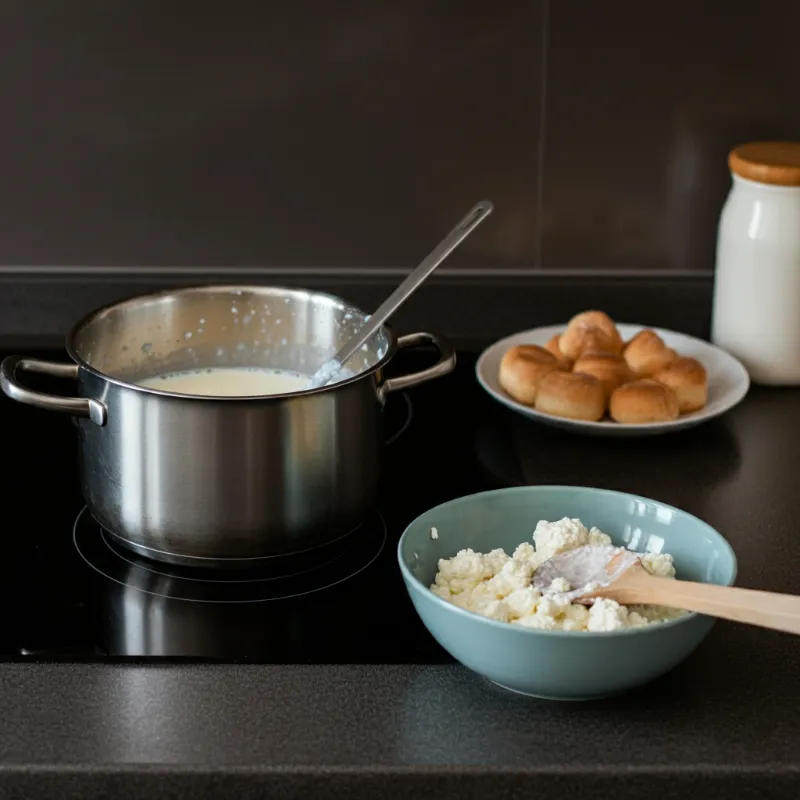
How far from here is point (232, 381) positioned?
1.13 metres

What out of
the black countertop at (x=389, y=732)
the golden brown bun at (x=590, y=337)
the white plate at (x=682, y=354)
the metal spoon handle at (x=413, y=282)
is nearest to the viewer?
the black countertop at (x=389, y=732)

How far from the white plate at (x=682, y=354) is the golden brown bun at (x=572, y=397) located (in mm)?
14

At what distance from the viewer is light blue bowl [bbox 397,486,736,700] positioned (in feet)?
2.38

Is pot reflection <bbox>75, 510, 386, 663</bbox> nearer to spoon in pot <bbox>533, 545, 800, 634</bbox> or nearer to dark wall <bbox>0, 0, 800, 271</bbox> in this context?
spoon in pot <bbox>533, 545, 800, 634</bbox>

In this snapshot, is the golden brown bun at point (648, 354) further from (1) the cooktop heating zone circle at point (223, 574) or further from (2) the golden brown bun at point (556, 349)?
(1) the cooktop heating zone circle at point (223, 574)

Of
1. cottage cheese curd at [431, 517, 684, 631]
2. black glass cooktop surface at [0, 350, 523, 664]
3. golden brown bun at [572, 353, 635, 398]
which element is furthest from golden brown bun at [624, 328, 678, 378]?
cottage cheese curd at [431, 517, 684, 631]

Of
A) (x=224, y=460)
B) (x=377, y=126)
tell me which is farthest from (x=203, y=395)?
(x=377, y=126)

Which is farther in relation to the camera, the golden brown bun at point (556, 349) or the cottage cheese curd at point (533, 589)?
the golden brown bun at point (556, 349)

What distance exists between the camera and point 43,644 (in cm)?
86

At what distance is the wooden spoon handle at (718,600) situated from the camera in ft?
2.37

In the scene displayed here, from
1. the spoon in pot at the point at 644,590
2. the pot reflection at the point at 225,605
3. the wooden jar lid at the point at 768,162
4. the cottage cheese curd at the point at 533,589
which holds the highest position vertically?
the wooden jar lid at the point at 768,162

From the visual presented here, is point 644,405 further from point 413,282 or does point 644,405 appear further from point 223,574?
point 223,574

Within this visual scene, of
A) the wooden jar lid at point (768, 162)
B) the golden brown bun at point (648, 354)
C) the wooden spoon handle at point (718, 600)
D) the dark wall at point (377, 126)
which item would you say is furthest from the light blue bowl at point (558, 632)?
the dark wall at point (377, 126)

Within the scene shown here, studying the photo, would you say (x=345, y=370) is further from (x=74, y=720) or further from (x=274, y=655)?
(x=74, y=720)
